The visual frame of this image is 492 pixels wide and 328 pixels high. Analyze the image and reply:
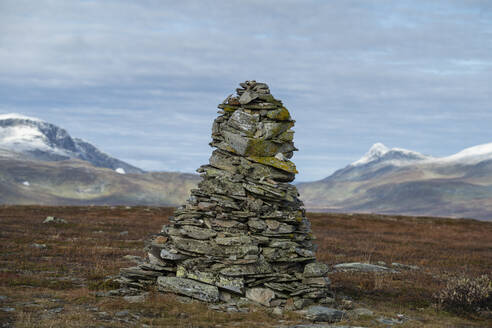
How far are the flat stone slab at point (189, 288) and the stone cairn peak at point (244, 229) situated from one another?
0.12ft

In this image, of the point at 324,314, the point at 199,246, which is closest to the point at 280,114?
the point at 199,246

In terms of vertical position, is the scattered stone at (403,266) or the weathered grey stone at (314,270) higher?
the weathered grey stone at (314,270)

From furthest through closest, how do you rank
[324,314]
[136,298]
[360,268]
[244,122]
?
1. [360,268]
2. [244,122]
3. [136,298]
4. [324,314]

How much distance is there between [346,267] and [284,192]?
1184 cm

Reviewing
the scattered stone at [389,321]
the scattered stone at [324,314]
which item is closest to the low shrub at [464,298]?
the scattered stone at [389,321]

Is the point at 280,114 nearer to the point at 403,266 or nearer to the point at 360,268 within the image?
the point at 360,268

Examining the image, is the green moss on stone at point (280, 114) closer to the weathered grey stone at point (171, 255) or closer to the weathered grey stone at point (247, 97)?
the weathered grey stone at point (247, 97)

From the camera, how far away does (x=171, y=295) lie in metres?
18.9

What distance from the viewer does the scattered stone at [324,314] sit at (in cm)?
1736

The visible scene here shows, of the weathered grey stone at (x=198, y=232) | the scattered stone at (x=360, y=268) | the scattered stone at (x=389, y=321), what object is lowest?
the scattered stone at (x=389, y=321)

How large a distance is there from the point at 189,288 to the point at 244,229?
3.25 m

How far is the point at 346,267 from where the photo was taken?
30.2 m

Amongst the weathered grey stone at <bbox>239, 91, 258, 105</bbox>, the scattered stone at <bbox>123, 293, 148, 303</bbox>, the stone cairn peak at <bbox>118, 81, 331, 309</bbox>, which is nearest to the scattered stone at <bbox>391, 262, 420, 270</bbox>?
the stone cairn peak at <bbox>118, 81, 331, 309</bbox>

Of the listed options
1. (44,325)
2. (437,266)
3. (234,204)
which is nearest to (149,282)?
(234,204)
